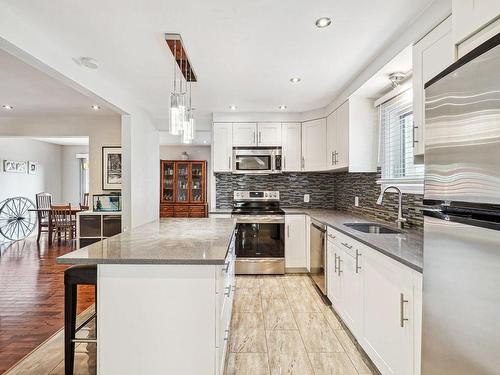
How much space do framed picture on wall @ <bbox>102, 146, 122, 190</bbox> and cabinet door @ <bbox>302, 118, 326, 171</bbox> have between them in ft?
10.3

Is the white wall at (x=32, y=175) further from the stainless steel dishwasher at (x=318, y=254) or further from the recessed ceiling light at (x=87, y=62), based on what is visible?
the stainless steel dishwasher at (x=318, y=254)

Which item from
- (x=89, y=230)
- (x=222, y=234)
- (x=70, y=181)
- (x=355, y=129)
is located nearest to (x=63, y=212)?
(x=89, y=230)

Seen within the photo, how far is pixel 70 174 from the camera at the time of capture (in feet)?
28.3

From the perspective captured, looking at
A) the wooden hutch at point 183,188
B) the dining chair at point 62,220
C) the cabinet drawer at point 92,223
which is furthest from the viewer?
the wooden hutch at point 183,188

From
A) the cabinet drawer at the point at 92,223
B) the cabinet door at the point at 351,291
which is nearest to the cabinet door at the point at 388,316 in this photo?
the cabinet door at the point at 351,291

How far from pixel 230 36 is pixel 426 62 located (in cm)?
134

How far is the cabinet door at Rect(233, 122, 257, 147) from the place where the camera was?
4273 mm

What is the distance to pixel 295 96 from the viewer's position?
3527 mm

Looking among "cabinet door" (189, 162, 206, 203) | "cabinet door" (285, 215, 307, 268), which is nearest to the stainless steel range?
"cabinet door" (285, 215, 307, 268)

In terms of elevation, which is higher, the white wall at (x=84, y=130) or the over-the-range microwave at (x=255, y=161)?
the white wall at (x=84, y=130)

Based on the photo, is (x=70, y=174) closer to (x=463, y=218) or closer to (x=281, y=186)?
(x=281, y=186)

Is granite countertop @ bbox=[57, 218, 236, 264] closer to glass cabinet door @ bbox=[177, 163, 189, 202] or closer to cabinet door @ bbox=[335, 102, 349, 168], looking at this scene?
cabinet door @ bbox=[335, 102, 349, 168]

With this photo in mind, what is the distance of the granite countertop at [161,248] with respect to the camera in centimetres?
145

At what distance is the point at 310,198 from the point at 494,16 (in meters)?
3.70
